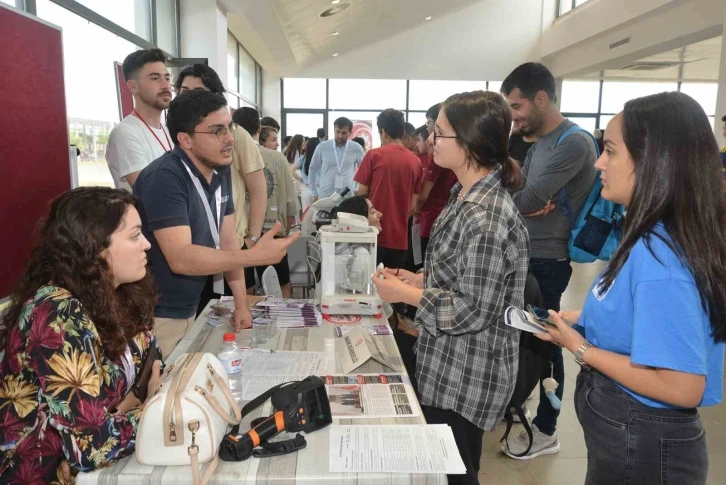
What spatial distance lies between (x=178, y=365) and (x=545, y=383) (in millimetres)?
1677

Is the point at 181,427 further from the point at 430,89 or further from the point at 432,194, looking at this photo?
the point at 430,89

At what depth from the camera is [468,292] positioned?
→ 1.32 metres

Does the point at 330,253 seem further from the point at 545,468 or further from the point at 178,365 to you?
the point at 545,468

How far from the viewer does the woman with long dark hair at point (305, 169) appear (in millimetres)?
6730

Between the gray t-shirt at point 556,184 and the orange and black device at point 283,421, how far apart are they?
4.63 feet

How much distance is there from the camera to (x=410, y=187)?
377 centimetres

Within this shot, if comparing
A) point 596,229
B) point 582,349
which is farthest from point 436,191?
point 582,349

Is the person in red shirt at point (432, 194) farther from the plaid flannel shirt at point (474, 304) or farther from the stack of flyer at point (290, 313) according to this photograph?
the plaid flannel shirt at point (474, 304)

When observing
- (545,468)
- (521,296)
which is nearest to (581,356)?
(521,296)

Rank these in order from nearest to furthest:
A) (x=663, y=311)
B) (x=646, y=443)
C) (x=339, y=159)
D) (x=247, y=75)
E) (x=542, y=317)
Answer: (x=663, y=311) < (x=646, y=443) < (x=542, y=317) < (x=339, y=159) < (x=247, y=75)

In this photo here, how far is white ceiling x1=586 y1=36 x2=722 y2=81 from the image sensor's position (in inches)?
307

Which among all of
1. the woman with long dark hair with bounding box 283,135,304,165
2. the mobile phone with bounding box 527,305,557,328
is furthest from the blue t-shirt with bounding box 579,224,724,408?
the woman with long dark hair with bounding box 283,135,304,165

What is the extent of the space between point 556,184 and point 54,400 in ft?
6.35

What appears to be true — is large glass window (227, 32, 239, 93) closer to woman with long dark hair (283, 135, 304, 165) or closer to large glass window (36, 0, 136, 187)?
woman with long dark hair (283, 135, 304, 165)
